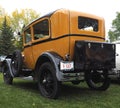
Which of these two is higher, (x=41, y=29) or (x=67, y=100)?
(x=41, y=29)

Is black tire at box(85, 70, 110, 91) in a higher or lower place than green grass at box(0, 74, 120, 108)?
higher

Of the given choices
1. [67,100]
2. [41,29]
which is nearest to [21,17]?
[41,29]

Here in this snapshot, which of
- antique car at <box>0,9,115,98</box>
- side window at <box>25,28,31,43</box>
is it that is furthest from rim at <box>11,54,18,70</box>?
antique car at <box>0,9,115,98</box>

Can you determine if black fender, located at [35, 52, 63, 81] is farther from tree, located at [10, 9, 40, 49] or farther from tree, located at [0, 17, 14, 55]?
tree, located at [10, 9, 40, 49]

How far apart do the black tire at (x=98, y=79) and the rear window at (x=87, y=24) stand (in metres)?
1.30

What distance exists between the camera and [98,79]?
9344mm

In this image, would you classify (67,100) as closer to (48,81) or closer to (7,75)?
(48,81)

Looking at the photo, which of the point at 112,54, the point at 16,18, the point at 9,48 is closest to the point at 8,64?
the point at 112,54

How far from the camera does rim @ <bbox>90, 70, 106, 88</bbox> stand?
9.04 meters

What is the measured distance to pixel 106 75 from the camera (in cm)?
892

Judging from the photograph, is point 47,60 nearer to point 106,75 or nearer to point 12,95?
point 12,95

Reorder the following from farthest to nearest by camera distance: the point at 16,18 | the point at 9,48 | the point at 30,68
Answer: the point at 16,18, the point at 9,48, the point at 30,68

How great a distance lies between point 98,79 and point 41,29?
8.02 ft

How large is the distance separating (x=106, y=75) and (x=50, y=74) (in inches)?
75.5
